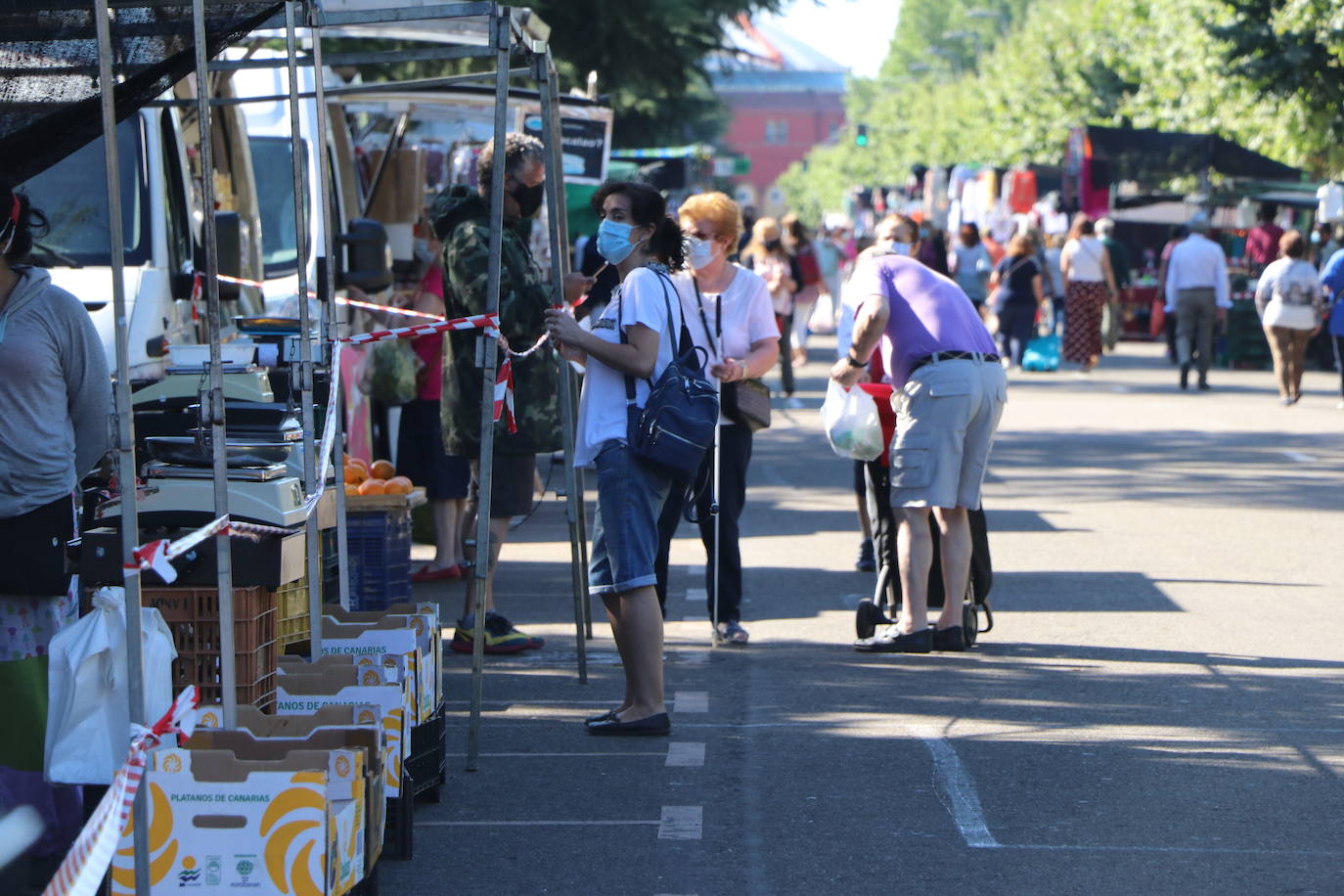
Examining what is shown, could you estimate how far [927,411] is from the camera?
8.32m

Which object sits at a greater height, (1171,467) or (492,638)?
(492,638)

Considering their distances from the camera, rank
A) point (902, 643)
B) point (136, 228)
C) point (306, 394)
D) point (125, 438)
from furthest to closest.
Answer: point (136, 228)
point (902, 643)
point (306, 394)
point (125, 438)

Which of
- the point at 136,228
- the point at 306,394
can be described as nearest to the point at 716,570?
the point at 306,394

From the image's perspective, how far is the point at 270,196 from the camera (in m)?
13.5

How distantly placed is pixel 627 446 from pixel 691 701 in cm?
125

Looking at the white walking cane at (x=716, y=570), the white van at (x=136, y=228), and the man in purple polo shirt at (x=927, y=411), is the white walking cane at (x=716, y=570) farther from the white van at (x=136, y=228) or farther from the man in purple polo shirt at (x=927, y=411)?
the white van at (x=136, y=228)

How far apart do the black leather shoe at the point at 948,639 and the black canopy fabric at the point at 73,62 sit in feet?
13.1

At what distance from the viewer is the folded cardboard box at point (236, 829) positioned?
4.57 metres

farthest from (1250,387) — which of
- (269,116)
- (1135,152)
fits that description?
(269,116)

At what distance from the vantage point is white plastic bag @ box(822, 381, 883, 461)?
8.61 meters

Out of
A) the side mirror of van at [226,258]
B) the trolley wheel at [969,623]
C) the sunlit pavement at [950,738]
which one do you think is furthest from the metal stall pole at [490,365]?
the side mirror of van at [226,258]

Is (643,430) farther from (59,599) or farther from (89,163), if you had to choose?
(89,163)

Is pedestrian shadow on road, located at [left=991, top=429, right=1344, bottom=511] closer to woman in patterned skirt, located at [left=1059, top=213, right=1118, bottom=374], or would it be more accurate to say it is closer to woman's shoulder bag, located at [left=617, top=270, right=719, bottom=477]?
woman's shoulder bag, located at [left=617, top=270, right=719, bottom=477]

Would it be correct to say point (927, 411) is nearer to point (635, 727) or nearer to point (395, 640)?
point (635, 727)
